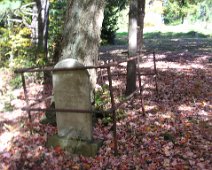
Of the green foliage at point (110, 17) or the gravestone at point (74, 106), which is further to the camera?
the green foliage at point (110, 17)

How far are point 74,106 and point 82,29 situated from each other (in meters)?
1.66

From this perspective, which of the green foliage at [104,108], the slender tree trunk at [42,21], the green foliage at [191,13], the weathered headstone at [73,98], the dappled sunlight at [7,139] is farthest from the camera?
the green foliage at [191,13]

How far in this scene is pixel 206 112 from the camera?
7965mm

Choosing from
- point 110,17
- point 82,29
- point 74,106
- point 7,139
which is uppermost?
point 110,17

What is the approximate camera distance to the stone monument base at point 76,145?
5.65 metres

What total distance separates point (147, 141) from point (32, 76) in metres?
7.17

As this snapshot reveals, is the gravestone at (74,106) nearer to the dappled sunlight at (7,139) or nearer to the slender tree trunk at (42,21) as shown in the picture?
the dappled sunlight at (7,139)

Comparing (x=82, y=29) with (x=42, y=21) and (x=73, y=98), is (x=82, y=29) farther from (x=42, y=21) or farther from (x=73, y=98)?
(x=42, y=21)

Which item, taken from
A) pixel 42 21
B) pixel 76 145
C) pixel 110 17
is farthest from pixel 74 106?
pixel 110 17

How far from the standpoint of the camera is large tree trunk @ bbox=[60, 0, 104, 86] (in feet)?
21.2

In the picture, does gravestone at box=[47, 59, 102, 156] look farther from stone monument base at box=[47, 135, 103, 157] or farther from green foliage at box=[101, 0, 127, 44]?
green foliage at box=[101, 0, 127, 44]

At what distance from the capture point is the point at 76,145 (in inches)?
227

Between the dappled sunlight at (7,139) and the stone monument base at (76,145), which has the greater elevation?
the stone monument base at (76,145)

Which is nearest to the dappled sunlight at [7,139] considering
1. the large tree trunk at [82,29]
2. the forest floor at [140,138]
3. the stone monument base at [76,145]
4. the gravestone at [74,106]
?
the forest floor at [140,138]
